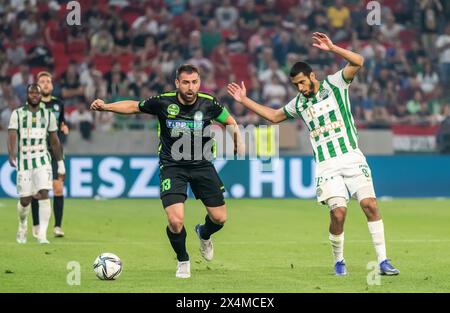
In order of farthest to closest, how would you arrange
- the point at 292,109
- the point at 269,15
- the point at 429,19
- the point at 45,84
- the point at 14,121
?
1. the point at 269,15
2. the point at 429,19
3. the point at 45,84
4. the point at 14,121
5. the point at 292,109

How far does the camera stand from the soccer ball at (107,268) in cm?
1037

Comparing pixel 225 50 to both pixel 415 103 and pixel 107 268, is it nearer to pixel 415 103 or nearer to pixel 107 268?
pixel 415 103

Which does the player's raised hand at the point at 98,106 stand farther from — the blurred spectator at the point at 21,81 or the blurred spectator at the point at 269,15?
the blurred spectator at the point at 269,15

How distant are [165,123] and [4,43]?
1692 cm

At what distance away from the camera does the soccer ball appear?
408 inches

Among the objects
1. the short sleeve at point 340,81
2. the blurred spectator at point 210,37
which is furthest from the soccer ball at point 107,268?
the blurred spectator at point 210,37

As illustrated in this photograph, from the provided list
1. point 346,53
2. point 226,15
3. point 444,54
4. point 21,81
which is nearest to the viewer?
point 346,53

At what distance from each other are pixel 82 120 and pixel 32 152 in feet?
30.0

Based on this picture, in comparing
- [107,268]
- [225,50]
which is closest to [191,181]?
[107,268]

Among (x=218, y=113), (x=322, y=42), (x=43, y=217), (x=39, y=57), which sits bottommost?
(x=43, y=217)

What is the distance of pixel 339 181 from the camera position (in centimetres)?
1091

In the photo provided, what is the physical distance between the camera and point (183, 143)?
11.0 m
